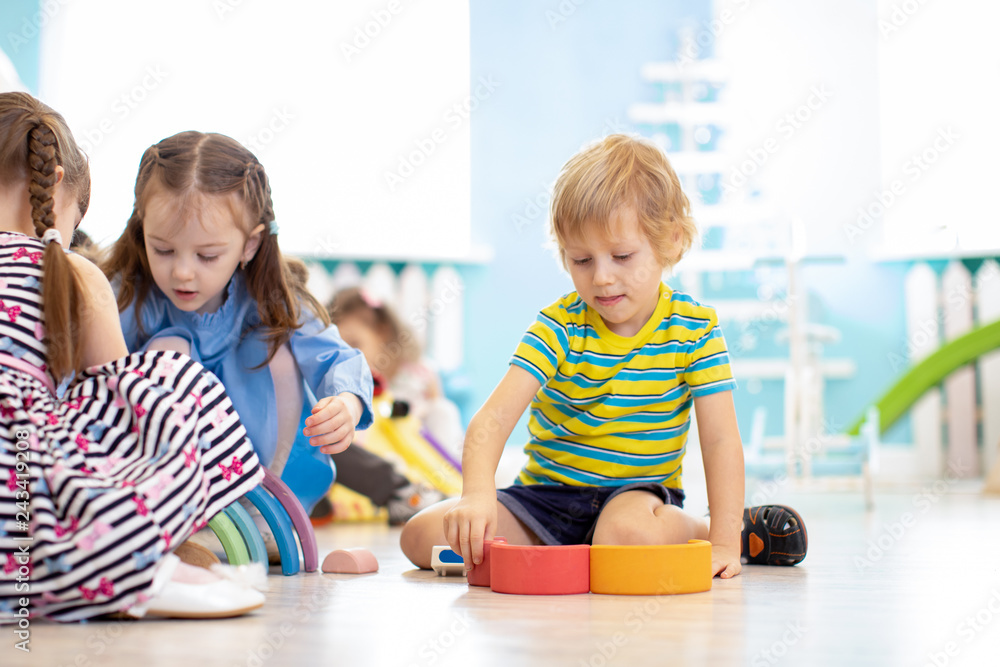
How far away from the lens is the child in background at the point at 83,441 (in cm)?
70

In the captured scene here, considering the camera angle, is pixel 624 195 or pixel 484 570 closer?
pixel 484 570

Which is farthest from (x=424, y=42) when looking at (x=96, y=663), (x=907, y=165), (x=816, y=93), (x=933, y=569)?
(x=96, y=663)

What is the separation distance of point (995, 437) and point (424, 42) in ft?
7.97

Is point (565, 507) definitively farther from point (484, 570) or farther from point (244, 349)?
point (244, 349)

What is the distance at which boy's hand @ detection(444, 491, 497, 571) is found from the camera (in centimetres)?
92

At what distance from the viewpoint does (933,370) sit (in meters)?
2.73

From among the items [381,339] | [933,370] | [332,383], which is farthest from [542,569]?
[933,370]

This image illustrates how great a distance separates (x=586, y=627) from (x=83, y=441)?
45 cm

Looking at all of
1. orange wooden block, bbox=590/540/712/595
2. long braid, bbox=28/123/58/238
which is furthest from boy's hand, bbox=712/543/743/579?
long braid, bbox=28/123/58/238

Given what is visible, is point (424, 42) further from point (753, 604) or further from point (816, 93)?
point (753, 604)

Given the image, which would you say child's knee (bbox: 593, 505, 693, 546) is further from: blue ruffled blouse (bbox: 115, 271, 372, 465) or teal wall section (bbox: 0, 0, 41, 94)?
teal wall section (bbox: 0, 0, 41, 94)

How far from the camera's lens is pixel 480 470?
0.96m

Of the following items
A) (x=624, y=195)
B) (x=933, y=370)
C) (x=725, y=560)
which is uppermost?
(x=624, y=195)

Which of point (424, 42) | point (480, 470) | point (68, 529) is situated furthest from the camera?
point (424, 42)
